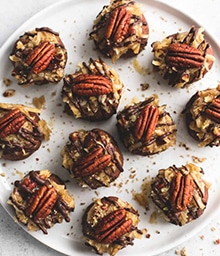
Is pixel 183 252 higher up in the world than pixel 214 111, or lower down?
lower down

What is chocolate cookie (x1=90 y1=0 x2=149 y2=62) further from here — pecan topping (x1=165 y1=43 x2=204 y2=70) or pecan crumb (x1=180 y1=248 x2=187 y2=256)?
pecan crumb (x1=180 y1=248 x2=187 y2=256)

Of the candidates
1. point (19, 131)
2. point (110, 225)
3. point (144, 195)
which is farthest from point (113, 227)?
point (19, 131)

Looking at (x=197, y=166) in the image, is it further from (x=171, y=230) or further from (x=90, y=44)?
(x=90, y=44)

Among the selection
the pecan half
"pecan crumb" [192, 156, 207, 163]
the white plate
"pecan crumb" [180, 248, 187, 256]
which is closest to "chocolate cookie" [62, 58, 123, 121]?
the pecan half

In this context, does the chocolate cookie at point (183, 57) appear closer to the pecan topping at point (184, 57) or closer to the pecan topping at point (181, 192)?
the pecan topping at point (184, 57)

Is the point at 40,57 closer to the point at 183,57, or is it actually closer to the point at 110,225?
the point at 183,57

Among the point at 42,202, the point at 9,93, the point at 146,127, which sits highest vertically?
the point at 9,93
